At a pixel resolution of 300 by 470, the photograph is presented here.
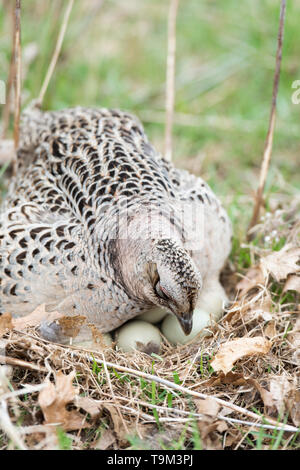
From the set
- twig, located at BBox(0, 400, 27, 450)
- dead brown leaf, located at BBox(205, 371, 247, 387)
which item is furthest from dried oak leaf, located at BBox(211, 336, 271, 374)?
twig, located at BBox(0, 400, 27, 450)

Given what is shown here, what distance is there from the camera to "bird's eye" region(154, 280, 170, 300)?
374 cm

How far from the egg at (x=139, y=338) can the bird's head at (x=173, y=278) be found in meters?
0.46

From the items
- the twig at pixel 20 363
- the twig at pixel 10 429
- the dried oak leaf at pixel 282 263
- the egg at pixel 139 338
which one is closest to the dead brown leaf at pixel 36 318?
the twig at pixel 20 363

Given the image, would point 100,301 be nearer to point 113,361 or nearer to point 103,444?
point 113,361

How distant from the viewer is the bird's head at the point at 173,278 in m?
3.61

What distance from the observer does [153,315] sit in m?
4.43

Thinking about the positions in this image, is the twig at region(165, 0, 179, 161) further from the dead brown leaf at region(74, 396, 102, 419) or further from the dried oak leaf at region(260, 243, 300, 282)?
the dead brown leaf at region(74, 396, 102, 419)

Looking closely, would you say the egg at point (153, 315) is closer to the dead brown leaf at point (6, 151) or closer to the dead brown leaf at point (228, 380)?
the dead brown leaf at point (228, 380)

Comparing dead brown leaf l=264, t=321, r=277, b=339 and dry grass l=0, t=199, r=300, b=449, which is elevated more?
dead brown leaf l=264, t=321, r=277, b=339

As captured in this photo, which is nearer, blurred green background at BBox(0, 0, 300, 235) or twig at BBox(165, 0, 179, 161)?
twig at BBox(165, 0, 179, 161)

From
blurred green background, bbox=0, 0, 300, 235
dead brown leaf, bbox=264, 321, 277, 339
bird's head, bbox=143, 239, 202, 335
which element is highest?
blurred green background, bbox=0, 0, 300, 235

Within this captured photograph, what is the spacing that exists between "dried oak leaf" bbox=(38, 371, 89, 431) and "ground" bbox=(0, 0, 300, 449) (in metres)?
0.01

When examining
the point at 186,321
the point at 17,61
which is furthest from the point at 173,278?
the point at 17,61

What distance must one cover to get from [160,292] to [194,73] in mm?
4859
